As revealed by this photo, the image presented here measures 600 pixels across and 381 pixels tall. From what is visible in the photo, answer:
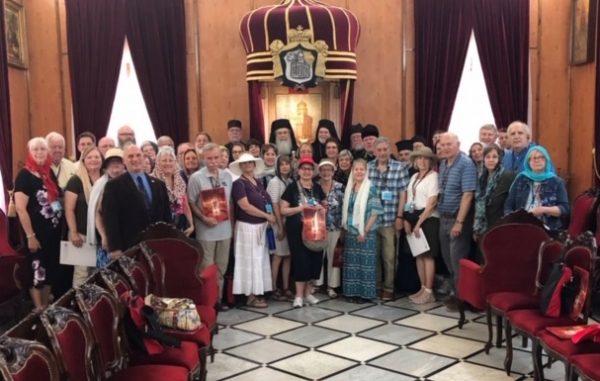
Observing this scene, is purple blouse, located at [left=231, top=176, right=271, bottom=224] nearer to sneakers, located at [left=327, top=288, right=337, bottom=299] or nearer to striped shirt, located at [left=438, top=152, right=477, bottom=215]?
sneakers, located at [left=327, top=288, right=337, bottom=299]

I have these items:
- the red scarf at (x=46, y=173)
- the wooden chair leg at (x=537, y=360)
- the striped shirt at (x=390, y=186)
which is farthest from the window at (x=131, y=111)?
the wooden chair leg at (x=537, y=360)

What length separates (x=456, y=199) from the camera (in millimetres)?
5141

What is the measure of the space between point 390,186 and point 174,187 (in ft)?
6.13

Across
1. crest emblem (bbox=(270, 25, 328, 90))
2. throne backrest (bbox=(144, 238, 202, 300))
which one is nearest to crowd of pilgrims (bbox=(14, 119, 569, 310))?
throne backrest (bbox=(144, 238, 202, 300))

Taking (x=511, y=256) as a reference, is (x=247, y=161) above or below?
Answer: above

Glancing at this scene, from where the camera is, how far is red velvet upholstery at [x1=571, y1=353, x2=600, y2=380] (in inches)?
109

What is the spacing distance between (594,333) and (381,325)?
211cm

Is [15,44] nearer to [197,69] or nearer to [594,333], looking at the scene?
[197,69]

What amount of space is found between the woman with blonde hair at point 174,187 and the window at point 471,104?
160 inches

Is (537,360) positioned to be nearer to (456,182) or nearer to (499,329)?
(499,329)

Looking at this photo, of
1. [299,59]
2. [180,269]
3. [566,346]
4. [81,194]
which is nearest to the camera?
[566,346]

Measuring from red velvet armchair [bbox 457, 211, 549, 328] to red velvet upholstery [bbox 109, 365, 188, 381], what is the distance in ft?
7.50

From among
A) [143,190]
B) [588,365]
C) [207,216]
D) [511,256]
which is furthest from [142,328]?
[511,256]

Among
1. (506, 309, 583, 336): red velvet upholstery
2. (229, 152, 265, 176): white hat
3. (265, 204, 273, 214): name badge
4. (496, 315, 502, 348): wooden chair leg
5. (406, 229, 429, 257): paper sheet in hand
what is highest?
(229, 152, 265, 176): white hat
